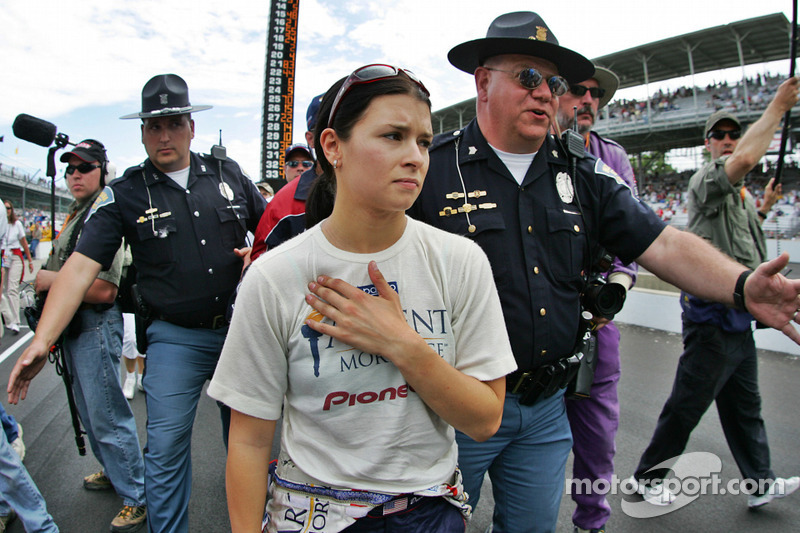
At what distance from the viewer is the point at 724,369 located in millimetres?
3043

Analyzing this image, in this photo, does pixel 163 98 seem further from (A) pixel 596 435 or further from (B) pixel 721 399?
(B) pixel 721 399

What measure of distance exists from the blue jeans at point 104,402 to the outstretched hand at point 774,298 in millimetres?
3423

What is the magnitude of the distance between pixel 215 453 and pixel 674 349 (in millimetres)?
5949

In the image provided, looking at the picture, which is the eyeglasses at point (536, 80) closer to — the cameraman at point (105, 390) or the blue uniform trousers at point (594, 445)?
the blue uniform trousers at point (594, 445)

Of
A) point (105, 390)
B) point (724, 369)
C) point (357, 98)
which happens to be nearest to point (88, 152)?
point (105, 390)

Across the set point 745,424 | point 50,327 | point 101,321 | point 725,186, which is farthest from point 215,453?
point 725,186

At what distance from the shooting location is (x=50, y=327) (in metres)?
2.39

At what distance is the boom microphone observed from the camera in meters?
3.02

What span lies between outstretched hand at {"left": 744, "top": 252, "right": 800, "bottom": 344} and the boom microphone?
3.87 meters

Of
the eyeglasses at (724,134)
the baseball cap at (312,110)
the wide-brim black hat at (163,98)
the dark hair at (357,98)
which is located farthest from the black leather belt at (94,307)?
the eyeglasses at (724,134)

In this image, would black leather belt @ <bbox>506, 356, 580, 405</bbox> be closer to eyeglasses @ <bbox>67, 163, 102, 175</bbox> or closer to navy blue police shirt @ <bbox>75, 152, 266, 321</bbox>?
navy blue police shirt @ <bbox>75, 152, 266, 321</bbox>

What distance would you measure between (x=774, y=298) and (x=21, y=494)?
12.1 feet

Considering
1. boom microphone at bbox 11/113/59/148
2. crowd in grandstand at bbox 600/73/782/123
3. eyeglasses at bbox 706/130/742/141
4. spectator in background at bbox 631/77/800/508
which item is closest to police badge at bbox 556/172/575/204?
spectator in background at bbox 631/77/800/508

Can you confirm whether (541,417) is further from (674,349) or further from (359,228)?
(674,349)
